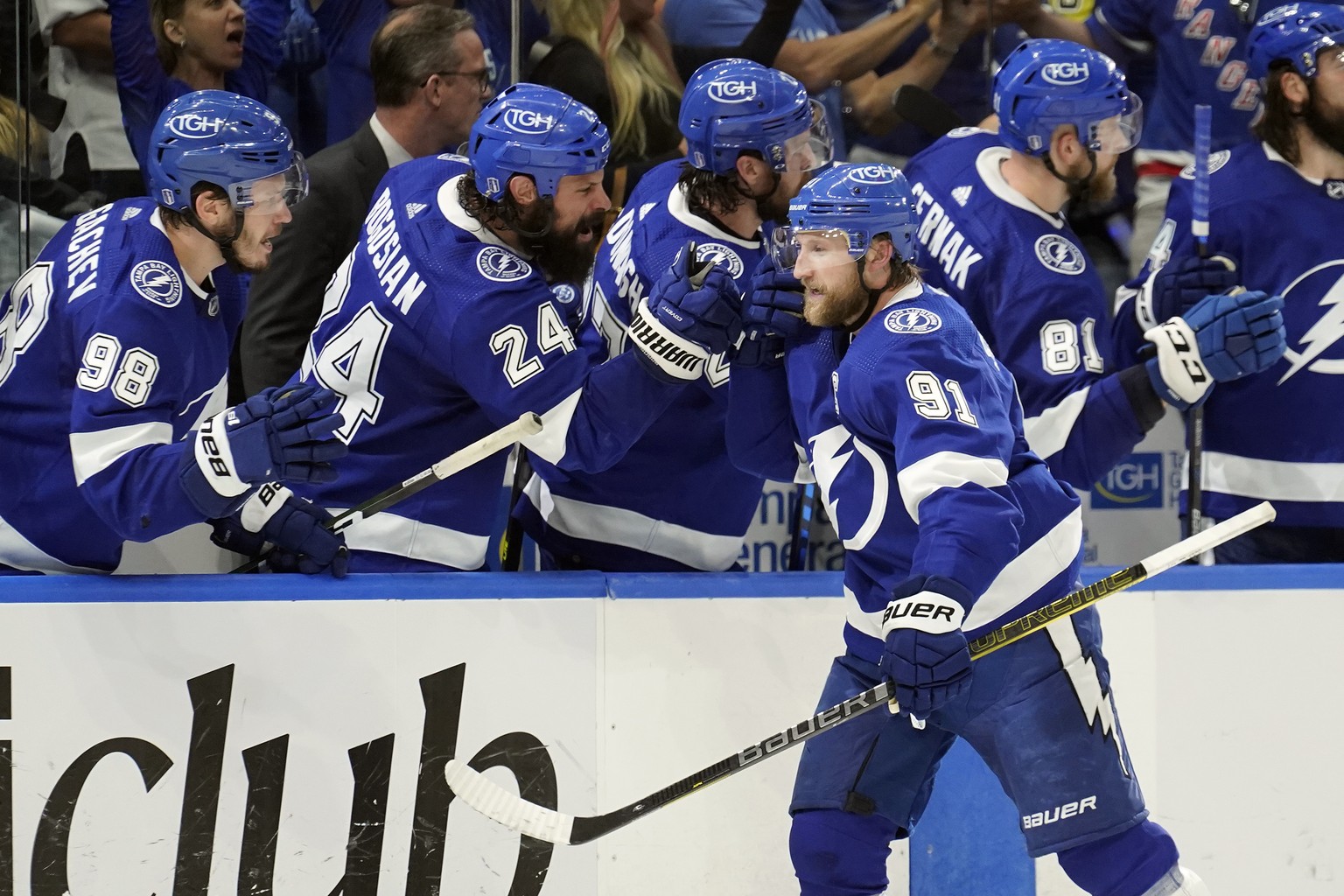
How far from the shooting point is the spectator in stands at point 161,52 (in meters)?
4.16

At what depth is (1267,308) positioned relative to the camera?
3.15 meters

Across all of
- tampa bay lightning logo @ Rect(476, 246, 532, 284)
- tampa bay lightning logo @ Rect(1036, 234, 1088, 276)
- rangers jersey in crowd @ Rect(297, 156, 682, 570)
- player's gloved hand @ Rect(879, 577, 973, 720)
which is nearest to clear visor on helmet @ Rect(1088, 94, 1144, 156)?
tampa bay lightning logo @ Rect(1036, 234, 1088, 276)

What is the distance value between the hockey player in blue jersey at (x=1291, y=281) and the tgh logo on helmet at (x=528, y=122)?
1364 millimetres

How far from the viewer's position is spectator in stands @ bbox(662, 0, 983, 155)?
4391 mm

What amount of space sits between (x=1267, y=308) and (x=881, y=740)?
117cm

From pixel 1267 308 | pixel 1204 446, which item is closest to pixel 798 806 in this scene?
pixel 1267 308

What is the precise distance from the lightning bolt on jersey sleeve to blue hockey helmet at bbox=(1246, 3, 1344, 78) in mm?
1307

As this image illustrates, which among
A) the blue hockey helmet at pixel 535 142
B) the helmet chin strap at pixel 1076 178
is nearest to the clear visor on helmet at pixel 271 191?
the blue hockey helmet at pixel 535 142

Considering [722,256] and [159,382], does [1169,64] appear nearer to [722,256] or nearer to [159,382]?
[722,256]

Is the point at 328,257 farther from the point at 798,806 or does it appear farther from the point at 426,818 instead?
the point at 798,806

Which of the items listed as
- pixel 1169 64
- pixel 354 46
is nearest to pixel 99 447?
pixel 354 46

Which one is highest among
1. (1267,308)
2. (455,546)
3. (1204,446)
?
(1267,308)

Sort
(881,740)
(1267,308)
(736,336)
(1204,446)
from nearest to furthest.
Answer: (881,740)
(736,336)
(1267,308)
(1204,446)

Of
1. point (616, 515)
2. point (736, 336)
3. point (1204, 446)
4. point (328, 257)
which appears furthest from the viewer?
point (328, 257)
